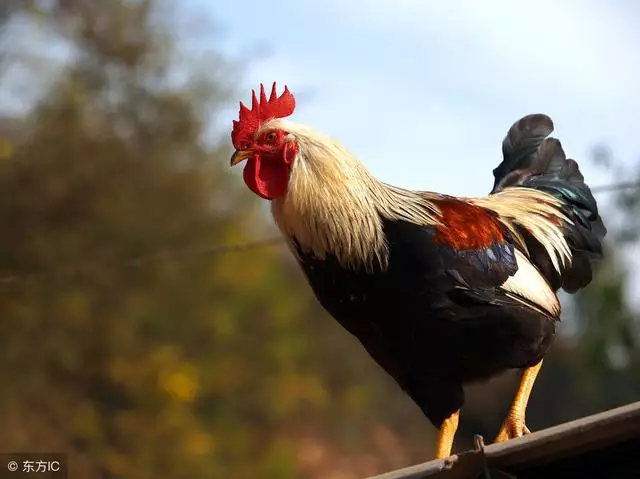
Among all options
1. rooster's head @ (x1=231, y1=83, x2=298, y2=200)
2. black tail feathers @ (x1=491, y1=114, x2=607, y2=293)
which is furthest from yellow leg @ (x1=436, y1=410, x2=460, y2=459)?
rooster's head @ (x1=231, y1=83, x2=298, y2=200)

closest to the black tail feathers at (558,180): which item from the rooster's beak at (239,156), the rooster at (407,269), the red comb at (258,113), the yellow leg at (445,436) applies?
the rooster at (407,269)

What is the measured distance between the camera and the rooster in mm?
2980

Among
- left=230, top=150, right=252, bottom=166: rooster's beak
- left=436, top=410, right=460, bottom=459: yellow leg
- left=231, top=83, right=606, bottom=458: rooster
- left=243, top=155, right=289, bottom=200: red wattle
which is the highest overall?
left=230, top=150, right=252, bottom=166: rooster's beak

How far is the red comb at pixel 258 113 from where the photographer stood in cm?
324

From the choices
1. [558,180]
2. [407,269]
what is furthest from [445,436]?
[558,180]

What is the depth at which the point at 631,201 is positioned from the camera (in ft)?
41.2

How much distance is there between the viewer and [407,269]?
296 centimetres

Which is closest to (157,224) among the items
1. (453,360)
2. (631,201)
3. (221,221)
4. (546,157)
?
(221,221)

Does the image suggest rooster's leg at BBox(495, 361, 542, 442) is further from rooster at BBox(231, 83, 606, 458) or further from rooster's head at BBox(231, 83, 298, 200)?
rooster's head at BBox(231, 83, 298, 200)

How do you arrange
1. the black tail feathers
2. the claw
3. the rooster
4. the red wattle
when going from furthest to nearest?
the black tail feathers → the claw → the red wattle → the rooster

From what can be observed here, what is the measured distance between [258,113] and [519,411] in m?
1.25

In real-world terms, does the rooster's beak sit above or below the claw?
above

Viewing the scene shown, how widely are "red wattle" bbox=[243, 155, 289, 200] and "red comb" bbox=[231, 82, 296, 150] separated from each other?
0.33 ft

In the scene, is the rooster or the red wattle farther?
the red wattle
